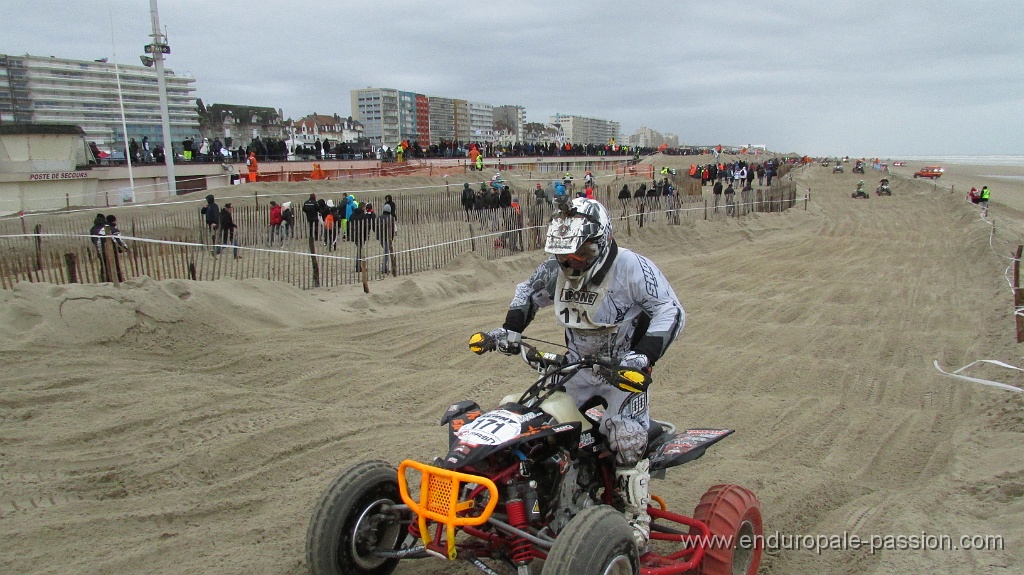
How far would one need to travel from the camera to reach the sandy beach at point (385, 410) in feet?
13.5

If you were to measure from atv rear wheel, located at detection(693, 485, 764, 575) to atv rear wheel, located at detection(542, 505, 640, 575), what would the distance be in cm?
77

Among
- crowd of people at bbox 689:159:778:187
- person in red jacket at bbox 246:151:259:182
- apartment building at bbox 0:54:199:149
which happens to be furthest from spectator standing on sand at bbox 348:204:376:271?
apartment building at bbox 0:54:199:149

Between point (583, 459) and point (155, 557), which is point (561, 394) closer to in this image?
point (583, 459)

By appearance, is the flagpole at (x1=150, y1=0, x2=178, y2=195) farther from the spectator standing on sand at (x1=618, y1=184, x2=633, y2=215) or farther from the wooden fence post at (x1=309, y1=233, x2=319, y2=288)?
the spectator standing on sand at (x1=618, y1=184, x2=633, y2=215)

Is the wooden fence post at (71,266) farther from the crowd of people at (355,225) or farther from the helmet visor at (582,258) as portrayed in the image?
the helmet visor at (582,258)

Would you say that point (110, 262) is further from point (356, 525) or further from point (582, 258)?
point (582, 258)

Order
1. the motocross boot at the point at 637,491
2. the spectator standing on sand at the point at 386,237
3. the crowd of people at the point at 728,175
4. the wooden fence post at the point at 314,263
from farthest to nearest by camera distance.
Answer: the crowd of people at the point at 728,175, the spectator standing on sand at the point at 386,237, the wooden fence post at the point at 314,263, the motocross boot at the point at 637,491

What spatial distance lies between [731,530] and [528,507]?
49.0 inches

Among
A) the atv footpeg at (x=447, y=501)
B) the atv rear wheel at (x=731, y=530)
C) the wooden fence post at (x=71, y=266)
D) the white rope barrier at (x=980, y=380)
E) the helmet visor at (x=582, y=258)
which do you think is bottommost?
the white rope barrier at (x=980, y=380)

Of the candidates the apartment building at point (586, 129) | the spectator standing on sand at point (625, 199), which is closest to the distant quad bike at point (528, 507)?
the spectator standing on sand at point (625, 199)

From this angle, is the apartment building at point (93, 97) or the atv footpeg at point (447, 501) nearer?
the atv footpeg at point (447, 501)

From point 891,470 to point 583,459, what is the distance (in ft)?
11.4

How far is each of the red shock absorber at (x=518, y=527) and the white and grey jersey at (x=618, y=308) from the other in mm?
1083

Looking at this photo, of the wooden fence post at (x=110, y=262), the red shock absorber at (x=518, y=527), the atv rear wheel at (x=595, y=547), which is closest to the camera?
the atv rear wheel at (x=595, y=547)
